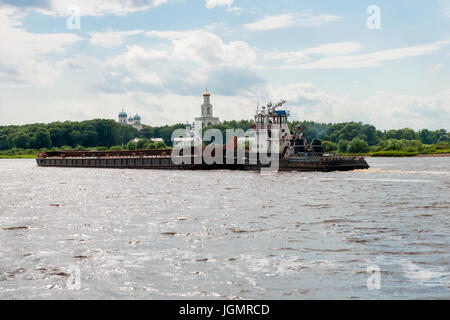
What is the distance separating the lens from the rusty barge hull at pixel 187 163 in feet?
209

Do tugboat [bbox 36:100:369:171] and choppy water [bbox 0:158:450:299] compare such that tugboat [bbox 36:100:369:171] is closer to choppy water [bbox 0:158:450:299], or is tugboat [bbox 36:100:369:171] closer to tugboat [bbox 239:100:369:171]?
tugboat [bbox 239:100:369:171]

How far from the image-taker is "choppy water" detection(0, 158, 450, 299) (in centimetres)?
1316

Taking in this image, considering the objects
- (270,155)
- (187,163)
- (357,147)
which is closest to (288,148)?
(270,155)

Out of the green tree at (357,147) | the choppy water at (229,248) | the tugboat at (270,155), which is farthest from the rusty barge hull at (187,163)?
the green tree at (357,147)

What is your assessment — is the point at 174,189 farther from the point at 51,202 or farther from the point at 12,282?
the point at 12,282

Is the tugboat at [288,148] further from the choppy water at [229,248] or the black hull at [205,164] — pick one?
the choppy water at [229,248]

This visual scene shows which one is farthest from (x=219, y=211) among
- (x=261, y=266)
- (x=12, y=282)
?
(x=12, y=282)

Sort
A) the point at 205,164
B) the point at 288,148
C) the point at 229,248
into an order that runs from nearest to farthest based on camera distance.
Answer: the point at 229,248 → the point at 288,148 → the point at 205,164

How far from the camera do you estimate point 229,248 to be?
1797 cm

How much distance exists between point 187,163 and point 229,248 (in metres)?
60.4

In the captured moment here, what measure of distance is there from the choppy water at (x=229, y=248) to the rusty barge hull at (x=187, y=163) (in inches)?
1170

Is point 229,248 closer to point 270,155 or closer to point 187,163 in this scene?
point 270,155

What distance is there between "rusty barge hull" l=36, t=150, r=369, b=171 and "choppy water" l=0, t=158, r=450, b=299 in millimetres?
29722

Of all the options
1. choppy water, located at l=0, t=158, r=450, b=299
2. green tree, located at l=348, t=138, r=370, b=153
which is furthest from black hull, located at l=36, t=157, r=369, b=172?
green tree, located at l=348, t=138, r=370, b=153
